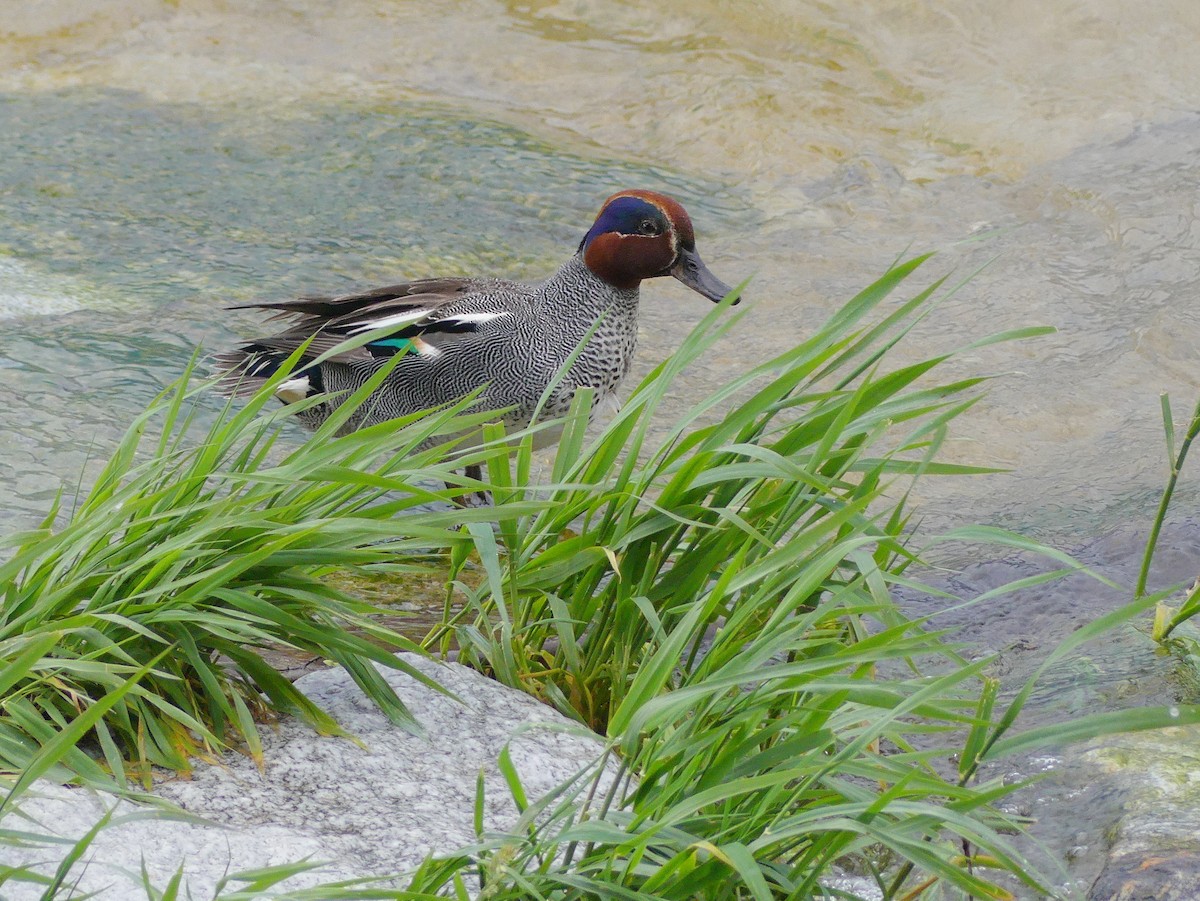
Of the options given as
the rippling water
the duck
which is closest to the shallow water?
the rippling water

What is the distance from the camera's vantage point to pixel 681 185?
7.10 m

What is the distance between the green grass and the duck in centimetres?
127

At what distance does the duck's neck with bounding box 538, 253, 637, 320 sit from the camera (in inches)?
174

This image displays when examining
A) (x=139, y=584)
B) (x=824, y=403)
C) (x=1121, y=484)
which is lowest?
(x=1121, y=484)

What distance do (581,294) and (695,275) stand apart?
42 centimetres

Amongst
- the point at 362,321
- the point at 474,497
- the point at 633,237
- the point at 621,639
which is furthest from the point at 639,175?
the point at 621,639

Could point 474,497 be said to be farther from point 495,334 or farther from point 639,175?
point 639,175

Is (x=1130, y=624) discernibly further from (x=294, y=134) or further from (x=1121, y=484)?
(x=294, y=134)

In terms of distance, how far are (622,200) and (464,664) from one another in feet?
6.90

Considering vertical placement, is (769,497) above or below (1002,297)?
above

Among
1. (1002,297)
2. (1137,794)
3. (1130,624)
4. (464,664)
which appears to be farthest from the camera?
(1002,297)

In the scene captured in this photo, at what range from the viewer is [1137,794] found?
253 centimetres

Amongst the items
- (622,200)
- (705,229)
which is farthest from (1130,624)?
(705,229)

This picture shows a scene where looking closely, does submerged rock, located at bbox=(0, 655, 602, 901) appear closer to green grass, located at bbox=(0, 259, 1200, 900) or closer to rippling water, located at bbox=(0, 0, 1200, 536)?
green grass, located at bbox=(0, 259, 1200, 900)
